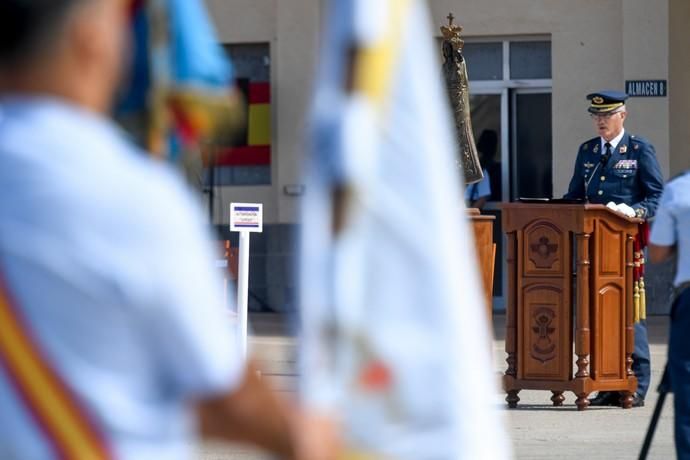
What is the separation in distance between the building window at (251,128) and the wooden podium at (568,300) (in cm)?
879

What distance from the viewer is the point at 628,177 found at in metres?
10.9

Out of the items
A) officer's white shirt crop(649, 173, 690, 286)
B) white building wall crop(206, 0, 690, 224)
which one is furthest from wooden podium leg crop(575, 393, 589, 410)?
white building wall crop(206, 0, 690, 224)

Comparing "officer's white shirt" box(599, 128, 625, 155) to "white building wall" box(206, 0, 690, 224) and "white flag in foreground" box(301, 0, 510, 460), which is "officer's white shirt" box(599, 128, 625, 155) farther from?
"white flag in foreground" box(301, 0, 510, 460)

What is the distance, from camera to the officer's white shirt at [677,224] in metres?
6.66

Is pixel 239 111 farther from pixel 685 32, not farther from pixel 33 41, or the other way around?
pixel 685 32

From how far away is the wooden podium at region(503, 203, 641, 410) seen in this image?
422 inches

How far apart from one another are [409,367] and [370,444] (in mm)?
126

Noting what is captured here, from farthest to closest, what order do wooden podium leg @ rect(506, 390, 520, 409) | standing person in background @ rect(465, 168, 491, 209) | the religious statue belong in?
standing person in background @ rect(465, 168, 491, 209) → the religious statue → wooden podium leg @ rect(506, 390, 520, 409)

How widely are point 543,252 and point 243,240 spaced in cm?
228

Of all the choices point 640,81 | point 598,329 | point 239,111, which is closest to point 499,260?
point 640,81

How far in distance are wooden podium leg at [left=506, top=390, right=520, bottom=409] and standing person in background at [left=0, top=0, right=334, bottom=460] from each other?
8.88 meters

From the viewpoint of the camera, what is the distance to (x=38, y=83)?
224 cm

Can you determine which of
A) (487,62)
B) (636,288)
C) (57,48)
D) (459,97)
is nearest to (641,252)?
(636,288)

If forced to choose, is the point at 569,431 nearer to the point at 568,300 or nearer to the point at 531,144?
the point at 568,300
